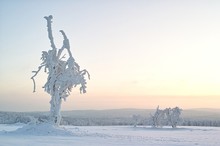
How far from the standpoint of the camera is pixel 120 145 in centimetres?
2688

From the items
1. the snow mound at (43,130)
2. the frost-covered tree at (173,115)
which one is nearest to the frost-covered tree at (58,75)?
the snow mound at (43,130)

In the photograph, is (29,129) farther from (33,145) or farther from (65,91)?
(33,145)

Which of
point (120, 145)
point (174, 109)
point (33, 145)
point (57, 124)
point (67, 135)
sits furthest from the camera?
point (174, 109)

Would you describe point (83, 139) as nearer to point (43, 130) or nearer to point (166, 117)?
point (43, 130)

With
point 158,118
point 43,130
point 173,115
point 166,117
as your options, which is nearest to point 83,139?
point 43,130

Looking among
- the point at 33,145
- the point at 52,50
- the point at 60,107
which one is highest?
the point at 52,50

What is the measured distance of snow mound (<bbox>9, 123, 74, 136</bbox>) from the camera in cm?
3681

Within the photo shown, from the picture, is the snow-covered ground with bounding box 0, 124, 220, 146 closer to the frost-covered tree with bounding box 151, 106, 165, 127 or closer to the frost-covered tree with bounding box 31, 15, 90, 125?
the frost-covered tree with bounding box 31, 15, 90, 125

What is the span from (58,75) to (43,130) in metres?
6.52

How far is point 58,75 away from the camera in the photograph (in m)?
41.6

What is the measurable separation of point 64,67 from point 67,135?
28.1 feet

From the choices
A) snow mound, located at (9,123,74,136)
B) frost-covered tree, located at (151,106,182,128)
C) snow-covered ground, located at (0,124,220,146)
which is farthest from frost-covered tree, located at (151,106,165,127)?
snow mound, located at (9,123,74,136)

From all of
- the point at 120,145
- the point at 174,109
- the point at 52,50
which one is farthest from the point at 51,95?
the point at 174,109

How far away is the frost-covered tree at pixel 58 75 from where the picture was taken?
4112 cm
